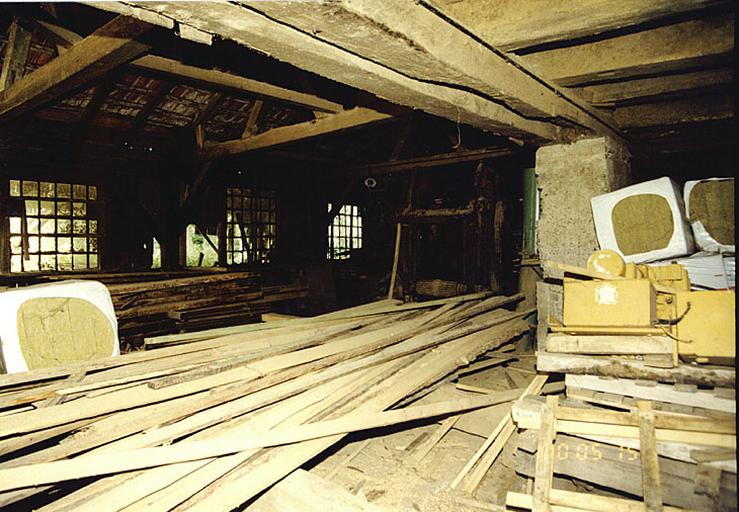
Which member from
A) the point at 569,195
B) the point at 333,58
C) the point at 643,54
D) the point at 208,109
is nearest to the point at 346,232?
the point at 208,109

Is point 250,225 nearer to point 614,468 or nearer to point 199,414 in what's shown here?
point 199,414

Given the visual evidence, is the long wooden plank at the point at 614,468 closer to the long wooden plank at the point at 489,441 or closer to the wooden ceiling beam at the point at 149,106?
the long wooden plank at the point at 489,441

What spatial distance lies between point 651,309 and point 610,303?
0.72 feet

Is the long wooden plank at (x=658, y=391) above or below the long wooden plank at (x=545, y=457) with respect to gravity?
above

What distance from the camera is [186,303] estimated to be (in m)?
6.55

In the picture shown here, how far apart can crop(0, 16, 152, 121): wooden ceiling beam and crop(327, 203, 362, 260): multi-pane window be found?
807 centimetres

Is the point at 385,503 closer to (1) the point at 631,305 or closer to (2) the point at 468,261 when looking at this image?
(1) the point at 631,305

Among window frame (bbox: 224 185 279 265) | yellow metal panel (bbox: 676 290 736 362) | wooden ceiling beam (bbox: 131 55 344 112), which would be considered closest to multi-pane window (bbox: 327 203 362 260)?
window frame (bbox: 224 185 279 265)

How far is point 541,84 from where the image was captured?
10.3 ft

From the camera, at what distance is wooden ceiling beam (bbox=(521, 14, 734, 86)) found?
2.68 m

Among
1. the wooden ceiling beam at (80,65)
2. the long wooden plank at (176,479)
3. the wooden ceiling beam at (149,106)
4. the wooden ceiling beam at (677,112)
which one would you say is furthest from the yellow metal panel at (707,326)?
the wooden ceiling beam at (149,106)

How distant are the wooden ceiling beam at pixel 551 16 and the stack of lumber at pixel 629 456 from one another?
210 centimetres

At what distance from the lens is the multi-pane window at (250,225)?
369 inches

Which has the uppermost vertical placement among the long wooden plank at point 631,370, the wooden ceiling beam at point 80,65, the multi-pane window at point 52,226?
the wooden ceiling beam at point 80,65
